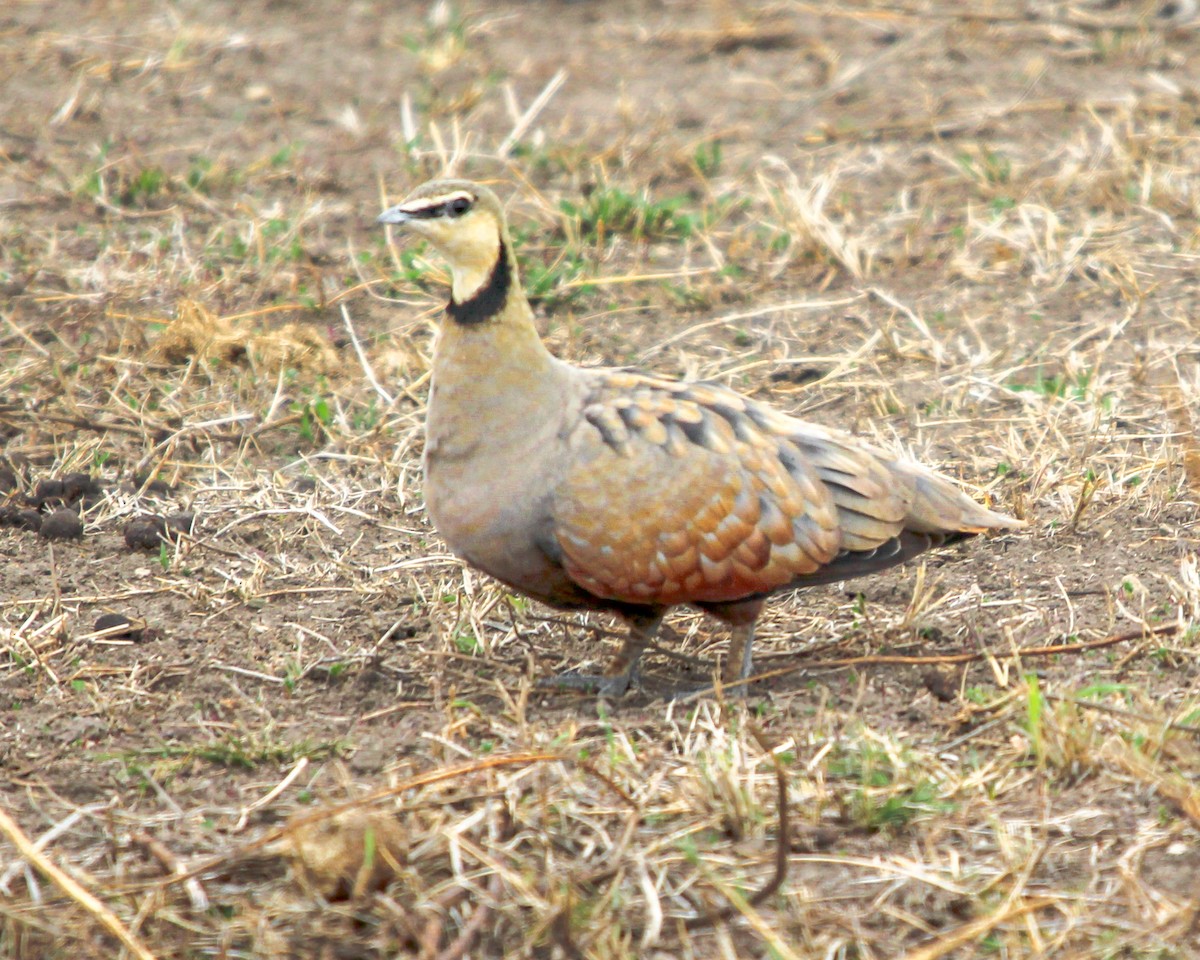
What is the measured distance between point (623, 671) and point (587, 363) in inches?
72.2

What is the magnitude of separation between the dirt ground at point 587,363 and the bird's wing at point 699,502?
0.35m

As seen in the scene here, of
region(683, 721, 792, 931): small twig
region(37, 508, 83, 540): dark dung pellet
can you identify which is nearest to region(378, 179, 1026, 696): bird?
region(683, 721, 792, 931): small twig

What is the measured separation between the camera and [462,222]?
3744 mm

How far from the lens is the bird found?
12.2 feet

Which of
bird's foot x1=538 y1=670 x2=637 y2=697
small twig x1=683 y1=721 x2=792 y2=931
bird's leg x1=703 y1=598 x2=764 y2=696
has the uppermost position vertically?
small twig x1=683 y1=721 x2=792 y2=931

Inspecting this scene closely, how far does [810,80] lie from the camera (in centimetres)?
824

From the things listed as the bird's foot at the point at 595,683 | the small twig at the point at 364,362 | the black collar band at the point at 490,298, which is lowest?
the small twig at the point at 364,362

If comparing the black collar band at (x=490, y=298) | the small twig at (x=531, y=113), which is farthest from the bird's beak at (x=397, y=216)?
the small twig at (x=531, y=113)

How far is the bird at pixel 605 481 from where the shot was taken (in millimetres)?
3732

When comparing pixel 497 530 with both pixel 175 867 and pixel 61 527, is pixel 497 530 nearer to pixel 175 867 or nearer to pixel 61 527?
pixel 175 867

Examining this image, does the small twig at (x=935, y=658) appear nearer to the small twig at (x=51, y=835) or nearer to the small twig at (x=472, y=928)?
the small twig at (x=472, y=928)

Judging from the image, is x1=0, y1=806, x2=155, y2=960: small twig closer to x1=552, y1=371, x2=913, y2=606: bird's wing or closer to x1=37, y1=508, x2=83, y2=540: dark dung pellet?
x1=552, y1=371, x2=913, y2=606: bird's wing

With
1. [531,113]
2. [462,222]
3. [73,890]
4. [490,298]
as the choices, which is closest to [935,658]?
[490,298]

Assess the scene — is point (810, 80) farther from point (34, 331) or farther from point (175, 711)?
point (175, 711)
